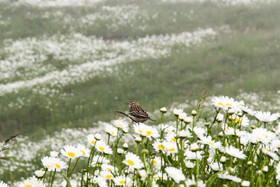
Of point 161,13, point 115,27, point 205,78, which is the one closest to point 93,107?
point 205,78

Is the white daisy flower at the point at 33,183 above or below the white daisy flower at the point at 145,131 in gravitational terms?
below

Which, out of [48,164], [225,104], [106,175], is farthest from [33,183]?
[225,104]

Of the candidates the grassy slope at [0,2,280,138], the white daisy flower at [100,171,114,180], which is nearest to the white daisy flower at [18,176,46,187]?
the white daisy flower at [100,171,114,180]

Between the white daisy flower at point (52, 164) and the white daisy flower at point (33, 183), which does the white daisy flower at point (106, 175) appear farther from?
the white daisy flower at point (33, 183)

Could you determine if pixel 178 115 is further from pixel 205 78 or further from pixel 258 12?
pixel 258 12

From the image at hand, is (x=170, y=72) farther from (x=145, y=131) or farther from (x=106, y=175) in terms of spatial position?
(x=106, y=175)

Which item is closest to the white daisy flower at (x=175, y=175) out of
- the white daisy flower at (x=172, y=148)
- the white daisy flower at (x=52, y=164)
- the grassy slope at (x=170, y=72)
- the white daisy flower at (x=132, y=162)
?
the white daisy flower at (x=132, y=162)
